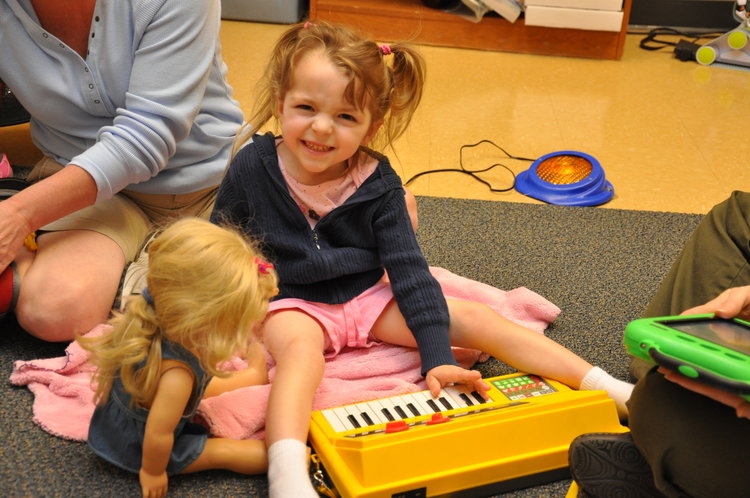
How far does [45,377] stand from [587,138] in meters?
1.67

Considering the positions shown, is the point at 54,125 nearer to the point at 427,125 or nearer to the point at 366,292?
the point at 366,292

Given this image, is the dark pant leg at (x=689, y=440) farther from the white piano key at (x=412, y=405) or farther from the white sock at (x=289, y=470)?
the white sock at (x=289, y=470)

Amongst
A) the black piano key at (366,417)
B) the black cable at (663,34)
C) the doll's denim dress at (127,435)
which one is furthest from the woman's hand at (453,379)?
the black cable at (663,34)

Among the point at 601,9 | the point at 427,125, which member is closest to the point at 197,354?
the point at 427,125

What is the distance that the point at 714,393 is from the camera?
2.61 ft

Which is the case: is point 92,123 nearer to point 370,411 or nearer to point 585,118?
point 370,411

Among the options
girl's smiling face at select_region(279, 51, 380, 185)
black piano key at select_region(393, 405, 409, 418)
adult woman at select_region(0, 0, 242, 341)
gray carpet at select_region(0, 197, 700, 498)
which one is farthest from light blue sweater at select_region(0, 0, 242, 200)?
black piano key at select_region(393, 405, 409, 418)

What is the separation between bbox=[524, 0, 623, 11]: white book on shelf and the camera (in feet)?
9.16

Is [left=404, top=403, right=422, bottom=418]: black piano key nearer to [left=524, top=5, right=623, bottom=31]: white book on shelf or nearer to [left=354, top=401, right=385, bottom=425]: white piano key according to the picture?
[left=354, top=401, right=385, bottom=425]: white piano key

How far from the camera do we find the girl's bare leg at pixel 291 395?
102 cm

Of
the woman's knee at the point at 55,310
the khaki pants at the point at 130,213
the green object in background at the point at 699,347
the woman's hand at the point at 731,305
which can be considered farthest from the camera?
the khaki pants at the point at 130,213

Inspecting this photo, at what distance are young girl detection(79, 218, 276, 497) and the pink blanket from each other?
90 mm

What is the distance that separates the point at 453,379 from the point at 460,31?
2.08 m

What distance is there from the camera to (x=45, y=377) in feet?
4.04
